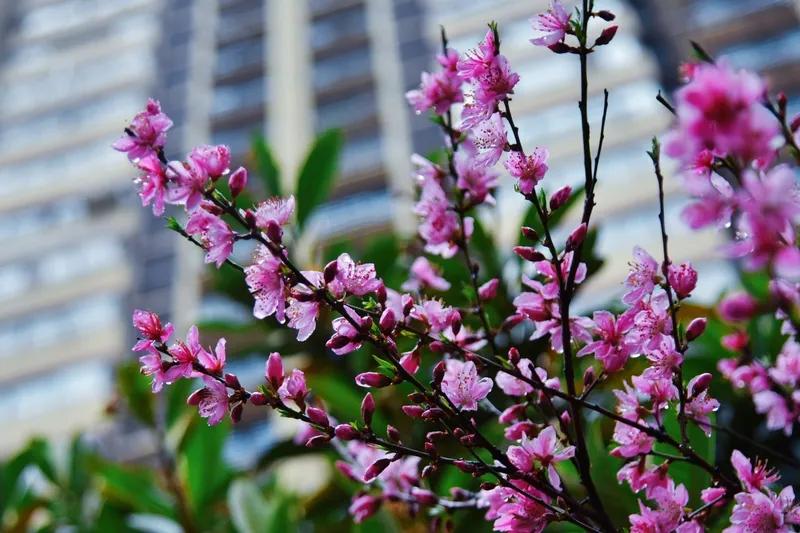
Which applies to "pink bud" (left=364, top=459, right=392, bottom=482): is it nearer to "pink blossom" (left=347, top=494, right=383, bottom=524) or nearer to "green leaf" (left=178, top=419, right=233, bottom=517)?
"pink blossom" (left=347, top=494, right=383, bottom=524)

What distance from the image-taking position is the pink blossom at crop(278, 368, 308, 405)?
2.81 feet

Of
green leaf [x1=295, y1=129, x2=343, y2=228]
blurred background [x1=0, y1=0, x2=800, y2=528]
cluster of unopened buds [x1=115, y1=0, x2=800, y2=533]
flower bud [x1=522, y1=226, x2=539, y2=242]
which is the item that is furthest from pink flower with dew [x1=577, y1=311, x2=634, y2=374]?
blurred background [x1=0, y1=0, x2=800, y2=528]

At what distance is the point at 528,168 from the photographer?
0.86 meters

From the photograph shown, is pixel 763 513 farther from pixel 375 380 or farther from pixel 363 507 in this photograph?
pixel 363 507

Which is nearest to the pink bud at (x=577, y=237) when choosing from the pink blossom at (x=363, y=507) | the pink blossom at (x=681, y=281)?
the pink blossom at (x=681, y=281)

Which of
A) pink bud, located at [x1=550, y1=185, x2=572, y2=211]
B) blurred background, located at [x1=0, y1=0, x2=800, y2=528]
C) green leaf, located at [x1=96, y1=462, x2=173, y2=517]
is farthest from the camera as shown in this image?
blurred background, located at [x1=0, y1=0, x2=800, y2=528]

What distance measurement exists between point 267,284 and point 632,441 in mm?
419

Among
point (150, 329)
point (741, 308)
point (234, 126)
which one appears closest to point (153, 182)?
point (150, 329)

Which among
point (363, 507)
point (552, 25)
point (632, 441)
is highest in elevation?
point (552, 25)

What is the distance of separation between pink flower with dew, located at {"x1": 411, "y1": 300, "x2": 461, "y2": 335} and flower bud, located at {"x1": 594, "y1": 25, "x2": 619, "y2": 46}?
0.33 m

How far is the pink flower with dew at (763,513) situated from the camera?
0.77 m

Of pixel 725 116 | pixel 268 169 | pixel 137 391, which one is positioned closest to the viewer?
pixel 725 116

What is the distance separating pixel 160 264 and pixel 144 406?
15.6 metres

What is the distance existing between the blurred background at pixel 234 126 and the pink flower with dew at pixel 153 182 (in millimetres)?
12372
